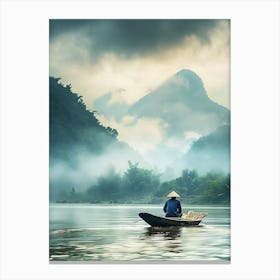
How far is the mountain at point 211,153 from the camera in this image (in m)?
11.1

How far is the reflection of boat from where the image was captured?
1176cm

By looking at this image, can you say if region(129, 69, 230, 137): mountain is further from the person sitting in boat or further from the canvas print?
the person sitting in boat

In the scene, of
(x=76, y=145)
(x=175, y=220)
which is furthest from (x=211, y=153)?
(x=76, y=145)

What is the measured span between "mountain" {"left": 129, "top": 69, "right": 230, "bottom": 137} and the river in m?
1.13

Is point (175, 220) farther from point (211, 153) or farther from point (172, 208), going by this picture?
point (211, 153)

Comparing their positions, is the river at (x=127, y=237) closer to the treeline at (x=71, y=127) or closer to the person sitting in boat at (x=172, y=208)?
the person sitting in boat at (x=172, y=208)

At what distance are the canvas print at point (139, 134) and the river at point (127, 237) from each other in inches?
0.7

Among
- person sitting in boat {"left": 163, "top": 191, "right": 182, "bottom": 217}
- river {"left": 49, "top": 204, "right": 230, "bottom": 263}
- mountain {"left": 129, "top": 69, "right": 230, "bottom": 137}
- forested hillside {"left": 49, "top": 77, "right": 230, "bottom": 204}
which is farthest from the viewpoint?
person sitting in boat {"left": 163, "top": 191, "right": 182, "bottom": 217}

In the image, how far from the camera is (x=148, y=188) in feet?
38.9

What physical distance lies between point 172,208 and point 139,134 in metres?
1.18

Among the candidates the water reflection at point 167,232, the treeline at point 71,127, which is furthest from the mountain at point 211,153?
the treeline at point 71,127

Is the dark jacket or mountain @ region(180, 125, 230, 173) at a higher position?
mountain @ region(180, 125, 230, 173)

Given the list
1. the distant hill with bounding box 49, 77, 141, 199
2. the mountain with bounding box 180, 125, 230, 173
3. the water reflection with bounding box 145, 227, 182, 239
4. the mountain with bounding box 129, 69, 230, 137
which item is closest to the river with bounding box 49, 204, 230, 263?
the water reflection with bounding box 145, 227, 182, 239

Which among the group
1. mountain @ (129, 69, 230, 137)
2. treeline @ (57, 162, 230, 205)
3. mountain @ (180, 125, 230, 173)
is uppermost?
mountain @ (129, 69, 230, 137)
